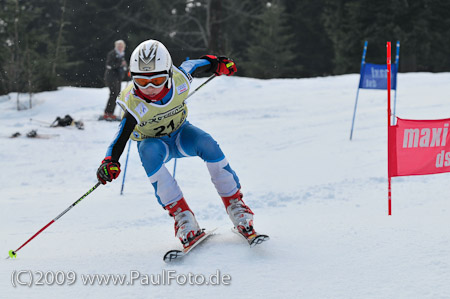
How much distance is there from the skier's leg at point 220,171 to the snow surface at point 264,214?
0.17 metres

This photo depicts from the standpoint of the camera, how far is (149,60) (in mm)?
3168

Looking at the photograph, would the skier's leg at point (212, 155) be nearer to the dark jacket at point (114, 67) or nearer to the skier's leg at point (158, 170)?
the skier's leg at point (158, 170)

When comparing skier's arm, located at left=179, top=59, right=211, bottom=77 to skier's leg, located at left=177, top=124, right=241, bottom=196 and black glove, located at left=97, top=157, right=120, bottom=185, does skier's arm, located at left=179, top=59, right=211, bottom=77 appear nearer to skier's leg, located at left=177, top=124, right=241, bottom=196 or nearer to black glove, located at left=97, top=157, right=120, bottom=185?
skier's leg, located at left=177, top=124, right=241, bottom=196

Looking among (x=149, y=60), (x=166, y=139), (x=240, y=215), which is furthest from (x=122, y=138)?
(x=240, y=215)

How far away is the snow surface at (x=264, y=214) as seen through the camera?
9.12ft

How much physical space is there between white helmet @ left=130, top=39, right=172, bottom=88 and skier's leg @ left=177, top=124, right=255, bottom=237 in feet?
1.71

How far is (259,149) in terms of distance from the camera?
8305 mm

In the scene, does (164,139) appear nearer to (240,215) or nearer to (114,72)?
(240,215)

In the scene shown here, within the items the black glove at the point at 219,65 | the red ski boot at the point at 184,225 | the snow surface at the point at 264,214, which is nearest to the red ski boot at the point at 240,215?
the snow surface at the point at 264,214

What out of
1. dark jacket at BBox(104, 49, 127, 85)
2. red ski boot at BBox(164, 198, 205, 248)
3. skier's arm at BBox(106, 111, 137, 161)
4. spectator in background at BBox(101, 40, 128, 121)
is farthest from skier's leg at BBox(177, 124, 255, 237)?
dark jacket at BBox(104, 49, 127, 85)

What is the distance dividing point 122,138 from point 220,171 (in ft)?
2.33

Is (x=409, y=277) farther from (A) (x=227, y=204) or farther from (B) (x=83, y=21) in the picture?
(B) (x=83, y=21)

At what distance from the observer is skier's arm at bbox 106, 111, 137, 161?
3246mm

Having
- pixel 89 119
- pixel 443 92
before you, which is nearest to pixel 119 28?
pixel 89 119
